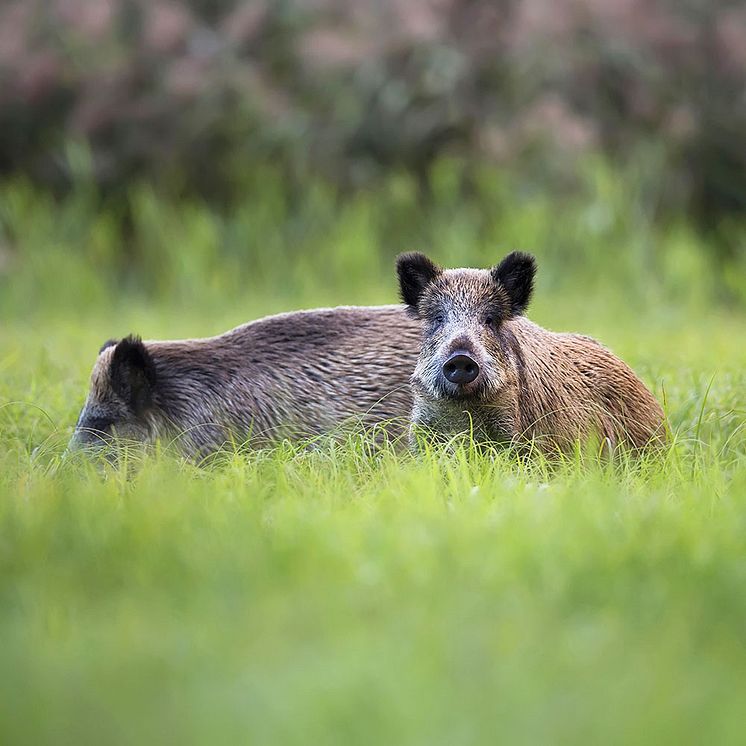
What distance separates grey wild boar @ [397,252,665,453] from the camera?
17.7 ft

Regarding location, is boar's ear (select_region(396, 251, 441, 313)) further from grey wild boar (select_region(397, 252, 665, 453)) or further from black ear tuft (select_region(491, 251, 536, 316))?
black ear tuft (select_region(491, 251, 536, 316))

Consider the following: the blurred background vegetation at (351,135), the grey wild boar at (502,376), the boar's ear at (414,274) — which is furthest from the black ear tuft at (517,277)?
the blurred background vegetation at (351,135)

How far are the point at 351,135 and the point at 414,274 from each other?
346 inches

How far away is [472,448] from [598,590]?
1569 mm

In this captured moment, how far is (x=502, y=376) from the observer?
5430 millimetres

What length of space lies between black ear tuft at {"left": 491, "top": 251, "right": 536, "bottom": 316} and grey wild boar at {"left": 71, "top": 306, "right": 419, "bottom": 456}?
887mm

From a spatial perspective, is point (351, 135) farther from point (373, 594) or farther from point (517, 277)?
point (373, 594)

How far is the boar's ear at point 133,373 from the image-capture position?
237 inches

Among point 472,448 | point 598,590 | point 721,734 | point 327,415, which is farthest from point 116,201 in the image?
point 721,734

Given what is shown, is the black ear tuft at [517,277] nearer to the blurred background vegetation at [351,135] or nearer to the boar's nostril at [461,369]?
the boar's nostril at [461,369]

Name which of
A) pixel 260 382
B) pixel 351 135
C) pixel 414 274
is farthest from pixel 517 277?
pixel 351 135

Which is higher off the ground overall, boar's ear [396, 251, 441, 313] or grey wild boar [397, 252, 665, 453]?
boar's ear [396, 251, 441, 313]

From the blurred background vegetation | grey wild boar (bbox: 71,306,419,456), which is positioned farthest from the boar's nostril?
the blurred background vegetation

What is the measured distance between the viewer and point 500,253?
12.4 m
